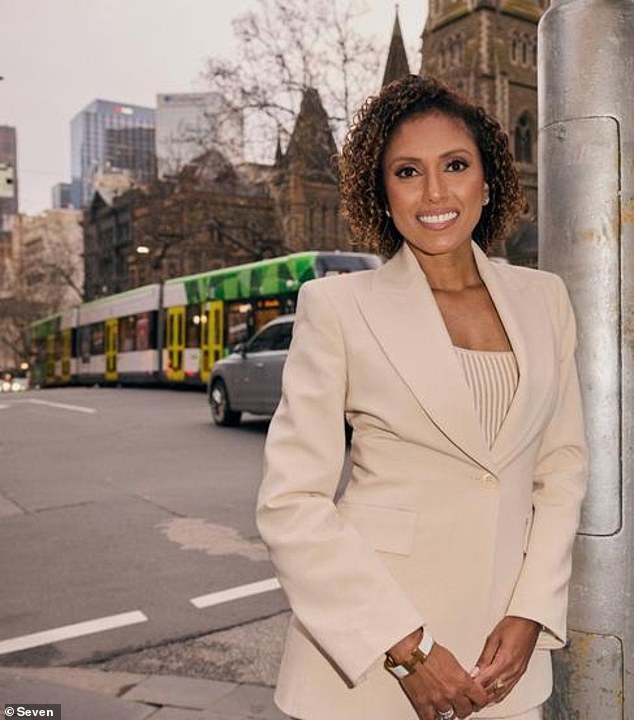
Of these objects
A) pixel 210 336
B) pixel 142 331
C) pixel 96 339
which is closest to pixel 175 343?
pixel 210 336

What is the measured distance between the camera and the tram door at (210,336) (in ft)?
70.6

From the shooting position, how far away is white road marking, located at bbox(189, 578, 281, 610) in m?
5.07

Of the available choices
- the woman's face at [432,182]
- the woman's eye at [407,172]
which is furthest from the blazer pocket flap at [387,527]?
the woman's eye at [407,172]

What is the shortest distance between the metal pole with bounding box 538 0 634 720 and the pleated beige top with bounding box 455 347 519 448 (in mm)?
528

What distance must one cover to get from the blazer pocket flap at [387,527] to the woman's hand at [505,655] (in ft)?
0.77

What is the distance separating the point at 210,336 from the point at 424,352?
20594 mm

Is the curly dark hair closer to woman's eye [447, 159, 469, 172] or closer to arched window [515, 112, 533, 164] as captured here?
woman's eye [447, 159, 469, 172]

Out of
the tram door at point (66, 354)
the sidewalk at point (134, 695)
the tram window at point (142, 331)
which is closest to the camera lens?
the sidewalk at point (134, 695)

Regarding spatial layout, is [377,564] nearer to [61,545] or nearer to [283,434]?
[283,434]

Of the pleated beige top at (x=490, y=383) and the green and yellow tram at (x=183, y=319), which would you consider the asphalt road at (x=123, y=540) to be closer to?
the pleated beige top at (x=490, y=383)

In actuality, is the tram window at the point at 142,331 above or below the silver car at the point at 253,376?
above

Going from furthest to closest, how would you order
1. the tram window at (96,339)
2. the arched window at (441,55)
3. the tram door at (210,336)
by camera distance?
the arched window at (441,55) < the tram window at (96,339) < the tram door at (210,336)

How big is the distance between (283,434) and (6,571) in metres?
4.70

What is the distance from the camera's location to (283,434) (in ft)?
5.48
